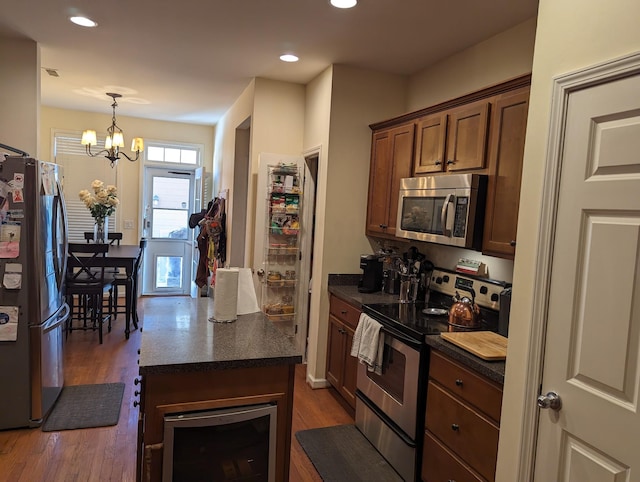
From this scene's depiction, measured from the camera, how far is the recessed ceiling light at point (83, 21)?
2935mm

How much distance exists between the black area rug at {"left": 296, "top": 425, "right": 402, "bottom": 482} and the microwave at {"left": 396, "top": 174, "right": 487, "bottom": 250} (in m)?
1.42

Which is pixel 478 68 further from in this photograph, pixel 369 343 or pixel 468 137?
pixel 369 343

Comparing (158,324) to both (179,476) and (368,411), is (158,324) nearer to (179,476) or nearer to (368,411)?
(179,476)

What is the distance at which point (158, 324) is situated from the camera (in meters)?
2.11

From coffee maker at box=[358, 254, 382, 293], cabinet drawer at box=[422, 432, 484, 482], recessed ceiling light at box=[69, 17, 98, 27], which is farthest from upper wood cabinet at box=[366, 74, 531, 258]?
Answer: recessed ceiling light at box=[69, 17, 98, 27]

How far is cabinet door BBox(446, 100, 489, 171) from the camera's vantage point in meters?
2.51

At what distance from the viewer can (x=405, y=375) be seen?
248 cm

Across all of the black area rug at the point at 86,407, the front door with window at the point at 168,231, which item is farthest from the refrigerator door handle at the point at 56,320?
the front door with window at the point at 168,231

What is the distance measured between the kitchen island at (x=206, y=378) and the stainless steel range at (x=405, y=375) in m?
0.81

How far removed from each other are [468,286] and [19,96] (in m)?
3.63

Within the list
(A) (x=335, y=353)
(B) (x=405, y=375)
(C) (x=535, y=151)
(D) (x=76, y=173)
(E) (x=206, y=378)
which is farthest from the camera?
(D) (x=76, y=173)

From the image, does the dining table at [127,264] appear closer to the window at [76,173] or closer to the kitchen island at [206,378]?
the window at [76,173]

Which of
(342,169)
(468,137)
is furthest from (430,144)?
(342,169)

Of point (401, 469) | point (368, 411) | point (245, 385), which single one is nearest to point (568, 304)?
point (245, 385)
